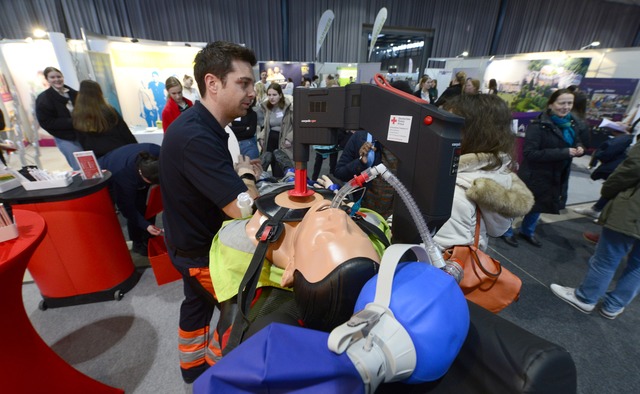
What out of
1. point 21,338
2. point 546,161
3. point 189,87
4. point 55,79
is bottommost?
A: point 21,338

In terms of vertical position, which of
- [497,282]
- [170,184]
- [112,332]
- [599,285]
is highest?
[170,184]

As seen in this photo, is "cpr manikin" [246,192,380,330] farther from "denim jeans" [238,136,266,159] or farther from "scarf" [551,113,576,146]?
"denim jeans" [238,136,266,159]

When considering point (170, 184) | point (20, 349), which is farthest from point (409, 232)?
point (20, 349)

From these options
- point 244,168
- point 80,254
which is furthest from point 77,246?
point 244,168

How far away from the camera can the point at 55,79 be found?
286 centimetres

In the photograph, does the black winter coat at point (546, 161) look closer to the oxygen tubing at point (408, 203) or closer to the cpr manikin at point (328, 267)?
the oxygen tubing at point (408, 203)

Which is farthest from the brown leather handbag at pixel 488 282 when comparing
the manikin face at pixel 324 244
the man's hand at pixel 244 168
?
the man's hand at pixel 244 168

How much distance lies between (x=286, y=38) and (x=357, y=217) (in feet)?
36.7

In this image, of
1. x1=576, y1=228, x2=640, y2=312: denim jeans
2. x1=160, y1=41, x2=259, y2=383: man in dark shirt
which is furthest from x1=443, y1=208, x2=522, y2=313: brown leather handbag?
x1=576, y1=228, x2=640, y2=312: denim jeans

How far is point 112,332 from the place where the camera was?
1794 mm

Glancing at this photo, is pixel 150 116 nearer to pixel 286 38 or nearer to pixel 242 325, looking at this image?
pixel 242 325

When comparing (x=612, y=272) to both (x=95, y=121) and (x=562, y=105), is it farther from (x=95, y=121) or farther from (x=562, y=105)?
(x=95, y=121)

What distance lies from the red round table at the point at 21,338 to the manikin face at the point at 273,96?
119 inches

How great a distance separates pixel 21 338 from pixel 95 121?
2.19 metres
